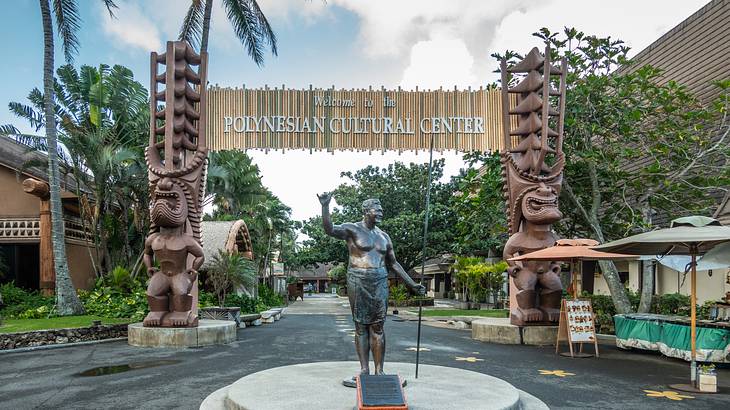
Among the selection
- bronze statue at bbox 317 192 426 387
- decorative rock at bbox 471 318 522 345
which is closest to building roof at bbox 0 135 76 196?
decorative rock at bbox 471 318 522 345

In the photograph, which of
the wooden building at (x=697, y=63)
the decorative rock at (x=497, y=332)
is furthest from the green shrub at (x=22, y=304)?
the wooden building at (x=697, y=63)

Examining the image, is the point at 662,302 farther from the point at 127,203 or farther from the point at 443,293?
the point at 443,293

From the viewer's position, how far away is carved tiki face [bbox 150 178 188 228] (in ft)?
38.9

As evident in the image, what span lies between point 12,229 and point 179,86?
1124cm

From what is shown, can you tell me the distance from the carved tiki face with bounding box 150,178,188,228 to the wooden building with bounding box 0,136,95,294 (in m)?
8.16

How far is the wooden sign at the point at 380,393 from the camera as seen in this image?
510cm

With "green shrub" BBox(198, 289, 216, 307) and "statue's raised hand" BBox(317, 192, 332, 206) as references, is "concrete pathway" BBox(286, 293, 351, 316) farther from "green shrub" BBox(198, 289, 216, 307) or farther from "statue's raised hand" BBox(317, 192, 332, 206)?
"statue's raised hand" BBox(317, 192, 332, 206)

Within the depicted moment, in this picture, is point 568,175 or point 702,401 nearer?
point 702,401

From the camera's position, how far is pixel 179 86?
497 inches

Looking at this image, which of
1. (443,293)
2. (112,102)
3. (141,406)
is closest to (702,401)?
(141,406)

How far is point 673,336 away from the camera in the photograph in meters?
10.1

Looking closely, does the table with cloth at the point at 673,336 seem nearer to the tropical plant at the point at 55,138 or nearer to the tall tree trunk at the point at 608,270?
the tall tree trunk at the point at 608,270

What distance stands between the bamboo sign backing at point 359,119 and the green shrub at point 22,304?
721cm

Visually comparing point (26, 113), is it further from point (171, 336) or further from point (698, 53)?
point (698, 53)
